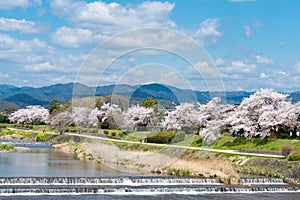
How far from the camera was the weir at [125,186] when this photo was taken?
2820 cm

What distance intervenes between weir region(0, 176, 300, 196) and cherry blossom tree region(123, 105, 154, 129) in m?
43.6

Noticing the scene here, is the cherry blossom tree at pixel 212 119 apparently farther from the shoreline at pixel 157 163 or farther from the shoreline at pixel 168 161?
the shoreline at pixel 157 163

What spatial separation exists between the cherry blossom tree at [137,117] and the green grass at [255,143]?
23568 millimetres

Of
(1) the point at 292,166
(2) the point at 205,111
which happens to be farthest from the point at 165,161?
(2) the point at 205,111

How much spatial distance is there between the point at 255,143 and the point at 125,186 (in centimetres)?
2363

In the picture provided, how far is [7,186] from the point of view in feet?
94.7

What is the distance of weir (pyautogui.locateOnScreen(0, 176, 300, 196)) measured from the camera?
28.2m

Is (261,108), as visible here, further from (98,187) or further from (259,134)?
(98,187)

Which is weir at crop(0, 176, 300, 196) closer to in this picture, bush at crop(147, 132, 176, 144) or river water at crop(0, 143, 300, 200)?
river water at crop(0, 143, 300, 200)

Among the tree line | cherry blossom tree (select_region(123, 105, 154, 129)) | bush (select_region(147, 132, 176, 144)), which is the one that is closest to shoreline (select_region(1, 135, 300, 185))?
bush (select_region(147, 132, 176, 144))

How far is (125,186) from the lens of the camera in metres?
31.0

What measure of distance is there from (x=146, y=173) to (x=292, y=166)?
1158 cm

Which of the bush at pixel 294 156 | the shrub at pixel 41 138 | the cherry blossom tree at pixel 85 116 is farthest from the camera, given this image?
the cherry blossom tree at pixel 85 116

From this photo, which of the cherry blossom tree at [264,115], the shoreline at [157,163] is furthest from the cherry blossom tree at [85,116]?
the cherry blossom tree at [264,115]
